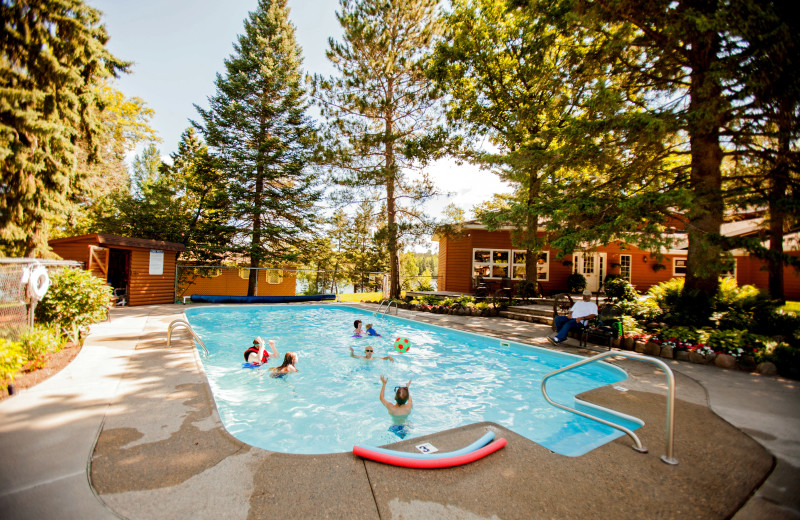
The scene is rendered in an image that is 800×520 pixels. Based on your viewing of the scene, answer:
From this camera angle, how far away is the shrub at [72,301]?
20.0 feet

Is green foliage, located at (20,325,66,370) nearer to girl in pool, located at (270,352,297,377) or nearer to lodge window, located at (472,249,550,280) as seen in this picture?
girl in pool, located at (270,352,297,377)

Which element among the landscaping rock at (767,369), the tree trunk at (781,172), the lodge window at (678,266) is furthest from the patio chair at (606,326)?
the lodge window at (678,266)

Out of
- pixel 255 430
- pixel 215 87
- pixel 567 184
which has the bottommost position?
pixel 255 430

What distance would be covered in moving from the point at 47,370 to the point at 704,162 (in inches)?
558

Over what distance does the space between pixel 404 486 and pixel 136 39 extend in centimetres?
1578

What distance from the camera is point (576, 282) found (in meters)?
17.9

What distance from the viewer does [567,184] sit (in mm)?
9883

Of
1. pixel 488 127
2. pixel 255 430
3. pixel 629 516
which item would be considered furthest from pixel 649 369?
pixel 488 127

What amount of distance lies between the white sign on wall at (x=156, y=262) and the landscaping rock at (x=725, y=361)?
57.8 ft

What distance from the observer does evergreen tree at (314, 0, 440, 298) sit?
15.4m

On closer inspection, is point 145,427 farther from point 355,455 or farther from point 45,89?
point 45,89

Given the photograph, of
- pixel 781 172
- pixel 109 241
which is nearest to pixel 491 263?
pixel 781 172

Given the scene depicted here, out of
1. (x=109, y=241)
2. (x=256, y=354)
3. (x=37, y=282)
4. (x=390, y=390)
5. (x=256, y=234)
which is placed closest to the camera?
(x=37, y=282)

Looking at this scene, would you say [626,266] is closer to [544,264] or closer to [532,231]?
[544,264]
